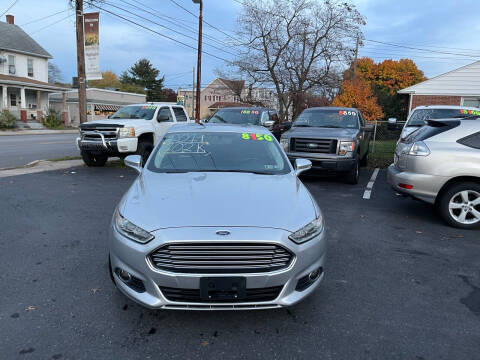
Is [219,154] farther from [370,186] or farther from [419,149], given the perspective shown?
[370,186]

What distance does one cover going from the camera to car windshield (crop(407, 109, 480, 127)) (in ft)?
33.4

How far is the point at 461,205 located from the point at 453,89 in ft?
76.7

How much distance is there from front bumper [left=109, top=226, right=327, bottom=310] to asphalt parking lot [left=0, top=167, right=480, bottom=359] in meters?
0.29

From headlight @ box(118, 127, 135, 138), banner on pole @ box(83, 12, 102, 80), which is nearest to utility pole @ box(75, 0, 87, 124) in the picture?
banner on pole @ box(83, 12, 102, 80)

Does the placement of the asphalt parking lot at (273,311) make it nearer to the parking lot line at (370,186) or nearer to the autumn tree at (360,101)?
the parking lot line at (370,186)

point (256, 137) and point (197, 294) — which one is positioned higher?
point (256, 137)

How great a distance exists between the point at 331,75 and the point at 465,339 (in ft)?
86.0

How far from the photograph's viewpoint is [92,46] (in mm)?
12570

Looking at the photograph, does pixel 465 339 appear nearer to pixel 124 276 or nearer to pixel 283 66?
pixel 124 276

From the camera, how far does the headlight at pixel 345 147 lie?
8172 millimetres

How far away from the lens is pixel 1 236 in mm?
4840

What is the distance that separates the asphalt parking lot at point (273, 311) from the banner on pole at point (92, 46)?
851 centimetres

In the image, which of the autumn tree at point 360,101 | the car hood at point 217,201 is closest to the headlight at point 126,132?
the car hood at point 217,201

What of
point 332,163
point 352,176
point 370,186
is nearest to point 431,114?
point 370,186
